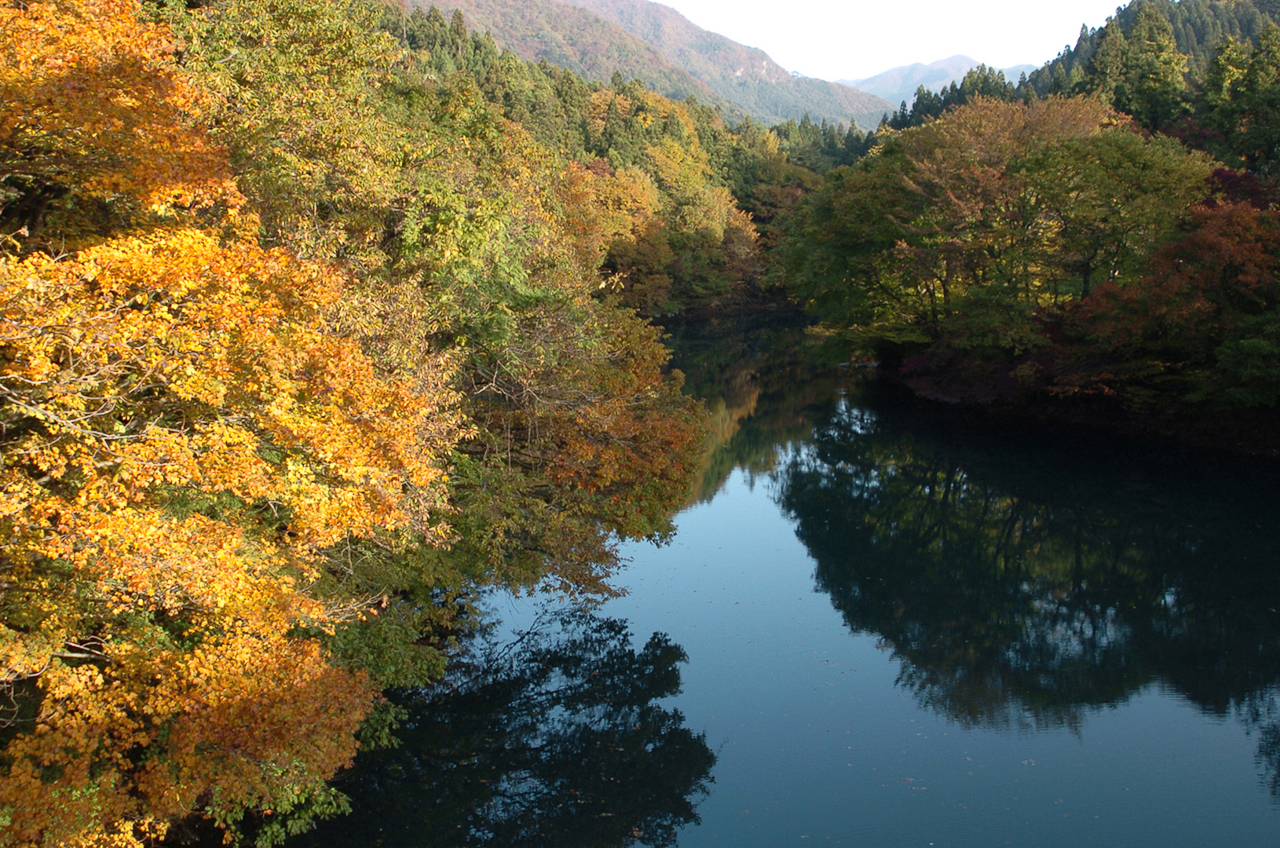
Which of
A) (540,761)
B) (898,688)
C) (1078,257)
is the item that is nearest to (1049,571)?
(898,688)

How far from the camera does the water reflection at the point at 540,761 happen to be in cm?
1076

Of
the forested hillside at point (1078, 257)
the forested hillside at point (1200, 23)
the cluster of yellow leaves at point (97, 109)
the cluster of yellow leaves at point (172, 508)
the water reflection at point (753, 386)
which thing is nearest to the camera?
the cluster of yellow leaves at point (172, 508)

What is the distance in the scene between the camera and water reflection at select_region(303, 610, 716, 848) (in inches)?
424

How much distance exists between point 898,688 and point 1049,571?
21.9 feet

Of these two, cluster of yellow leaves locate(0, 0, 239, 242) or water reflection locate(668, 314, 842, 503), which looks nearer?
cluster of yellow leaves locate(0, 0, 239, 242)

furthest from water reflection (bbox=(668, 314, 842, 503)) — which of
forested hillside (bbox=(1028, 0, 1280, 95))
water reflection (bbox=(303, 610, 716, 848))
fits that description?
forested hillside (bbox=(1028, 0, 1280, 95))

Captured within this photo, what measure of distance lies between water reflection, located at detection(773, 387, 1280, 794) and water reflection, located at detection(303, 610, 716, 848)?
14.1 ft

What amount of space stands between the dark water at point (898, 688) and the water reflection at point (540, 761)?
0.14 feet

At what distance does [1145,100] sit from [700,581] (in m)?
46.5

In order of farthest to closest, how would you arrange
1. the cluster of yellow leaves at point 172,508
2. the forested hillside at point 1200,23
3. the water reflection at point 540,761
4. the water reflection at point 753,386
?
the forested hillside at point 1200,23, the water reflection at point 753,386, the water reflection at point 540,761, the cluster of yellow leaves at point 172,508

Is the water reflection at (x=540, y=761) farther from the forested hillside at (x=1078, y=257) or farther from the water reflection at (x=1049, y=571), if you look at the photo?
the forested hillside at (x=1078, y=257)

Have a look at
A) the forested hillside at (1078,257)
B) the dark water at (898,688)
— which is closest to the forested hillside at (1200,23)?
the forested hillside at (1078,257)

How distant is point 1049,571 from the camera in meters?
18.8

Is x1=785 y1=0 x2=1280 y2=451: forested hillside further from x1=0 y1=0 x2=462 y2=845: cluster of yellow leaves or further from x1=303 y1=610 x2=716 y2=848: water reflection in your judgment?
x1=0 y1=0 x2=462 y2=845: cluster of yellow leaves
